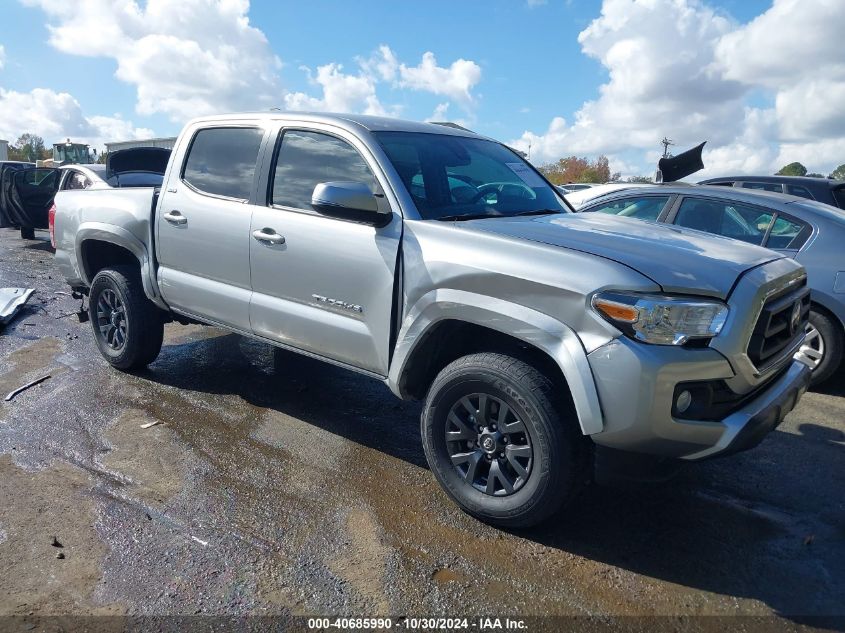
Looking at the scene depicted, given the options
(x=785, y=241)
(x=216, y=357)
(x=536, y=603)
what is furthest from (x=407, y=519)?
(x=785, y=241)

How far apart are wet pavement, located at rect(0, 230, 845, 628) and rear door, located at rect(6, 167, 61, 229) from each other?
11411mm

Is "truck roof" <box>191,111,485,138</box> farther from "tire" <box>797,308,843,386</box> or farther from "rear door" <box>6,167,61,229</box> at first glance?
"rear door" <box>6,167,61,229</box>

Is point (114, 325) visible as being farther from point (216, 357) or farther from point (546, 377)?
point (546, 377)

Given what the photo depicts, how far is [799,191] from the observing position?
738 cm

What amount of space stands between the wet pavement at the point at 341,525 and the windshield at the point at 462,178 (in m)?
1.57

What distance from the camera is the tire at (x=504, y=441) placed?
296 cm

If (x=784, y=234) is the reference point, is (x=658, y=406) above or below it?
below

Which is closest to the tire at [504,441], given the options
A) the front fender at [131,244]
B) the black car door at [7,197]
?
the front fender at [131,244]

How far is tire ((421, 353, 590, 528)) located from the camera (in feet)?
9.71

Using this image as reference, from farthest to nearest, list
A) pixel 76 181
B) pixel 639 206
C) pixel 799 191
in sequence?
pixel 76 181 → pixel 799 191 → pixel 639 206

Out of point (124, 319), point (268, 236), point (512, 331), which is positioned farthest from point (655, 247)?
point (124, 319)

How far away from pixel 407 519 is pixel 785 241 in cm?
402

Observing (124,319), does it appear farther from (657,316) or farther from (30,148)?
(30,148)

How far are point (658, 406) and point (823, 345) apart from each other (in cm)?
338
